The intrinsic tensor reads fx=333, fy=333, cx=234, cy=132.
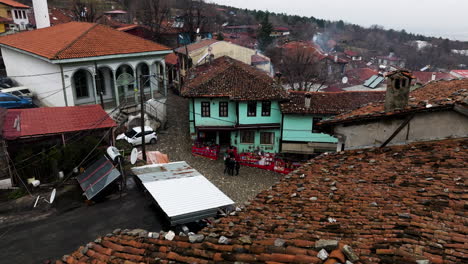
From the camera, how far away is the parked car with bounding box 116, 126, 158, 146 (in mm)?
22688

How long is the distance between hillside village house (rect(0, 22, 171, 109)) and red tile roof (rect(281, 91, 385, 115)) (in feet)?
32.5

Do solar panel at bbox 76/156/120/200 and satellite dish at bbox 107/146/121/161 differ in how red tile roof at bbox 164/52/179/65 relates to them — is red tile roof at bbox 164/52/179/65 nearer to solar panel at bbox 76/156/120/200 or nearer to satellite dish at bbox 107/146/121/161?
satellite dish at bbox 107/146/121/161

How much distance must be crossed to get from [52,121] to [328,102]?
17397mm

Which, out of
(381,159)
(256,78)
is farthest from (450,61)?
(381,159)

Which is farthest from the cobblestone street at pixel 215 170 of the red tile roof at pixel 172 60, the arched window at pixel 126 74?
the red tile roof at pixel 172 60

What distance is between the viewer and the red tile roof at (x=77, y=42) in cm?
2298

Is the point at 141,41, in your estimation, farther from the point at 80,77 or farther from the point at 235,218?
the point at 235,218

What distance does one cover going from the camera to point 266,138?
25.1 m

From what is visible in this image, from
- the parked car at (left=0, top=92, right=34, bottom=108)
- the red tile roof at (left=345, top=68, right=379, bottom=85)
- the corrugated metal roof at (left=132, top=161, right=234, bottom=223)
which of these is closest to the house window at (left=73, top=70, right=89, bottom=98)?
the parked car at (left=0, top=92, right=34, bottom=108)

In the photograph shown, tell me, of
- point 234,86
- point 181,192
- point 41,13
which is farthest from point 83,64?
point 41,13

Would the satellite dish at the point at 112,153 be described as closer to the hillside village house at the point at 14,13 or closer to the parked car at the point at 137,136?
the parked car at the point at 137,136

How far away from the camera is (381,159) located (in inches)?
328

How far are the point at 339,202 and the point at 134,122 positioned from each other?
2097cm

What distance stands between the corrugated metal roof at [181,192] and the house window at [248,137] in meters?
9.68
